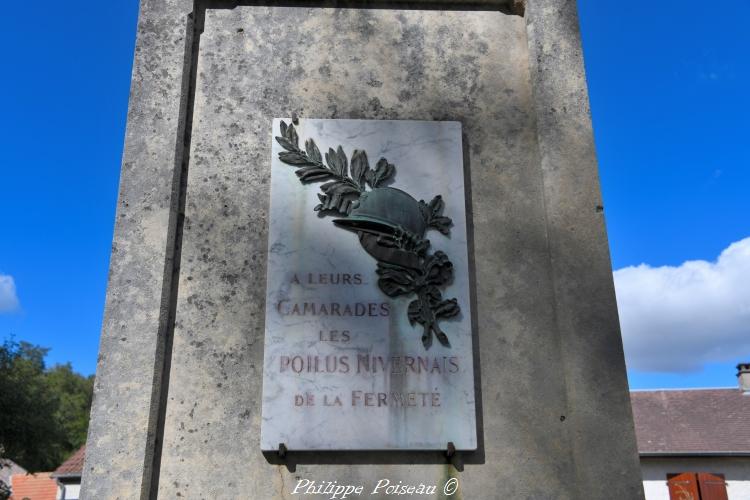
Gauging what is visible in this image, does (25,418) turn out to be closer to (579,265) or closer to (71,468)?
(71,468)

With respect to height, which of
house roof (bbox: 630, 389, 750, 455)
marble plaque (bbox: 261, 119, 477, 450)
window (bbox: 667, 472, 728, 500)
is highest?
house roof (bbox: 630, 389, 750, 455)

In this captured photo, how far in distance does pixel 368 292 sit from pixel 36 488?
34.7 meters

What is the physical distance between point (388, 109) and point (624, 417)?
8.60ft

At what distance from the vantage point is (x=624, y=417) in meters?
4.05

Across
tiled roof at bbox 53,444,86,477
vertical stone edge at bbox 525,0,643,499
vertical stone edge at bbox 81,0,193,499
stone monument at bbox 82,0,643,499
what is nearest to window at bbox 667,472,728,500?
vertical stone edge at bbox 525,0,643,499

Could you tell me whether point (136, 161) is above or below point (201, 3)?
below

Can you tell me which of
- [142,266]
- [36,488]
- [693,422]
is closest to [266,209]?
[142,266]

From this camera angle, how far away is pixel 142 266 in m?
4.32

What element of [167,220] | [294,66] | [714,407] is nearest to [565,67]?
[294,66]

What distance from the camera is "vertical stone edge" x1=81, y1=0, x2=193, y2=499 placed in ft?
12.8

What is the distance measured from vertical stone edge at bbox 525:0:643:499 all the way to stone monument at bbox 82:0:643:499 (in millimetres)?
13

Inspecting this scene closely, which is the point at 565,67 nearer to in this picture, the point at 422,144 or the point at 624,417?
the point at 422,144

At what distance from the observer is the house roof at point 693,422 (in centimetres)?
2277

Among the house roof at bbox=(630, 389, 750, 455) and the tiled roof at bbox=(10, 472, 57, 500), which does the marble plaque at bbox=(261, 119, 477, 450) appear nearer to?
the house roof at bbox=(630, 389, 750, 455)
